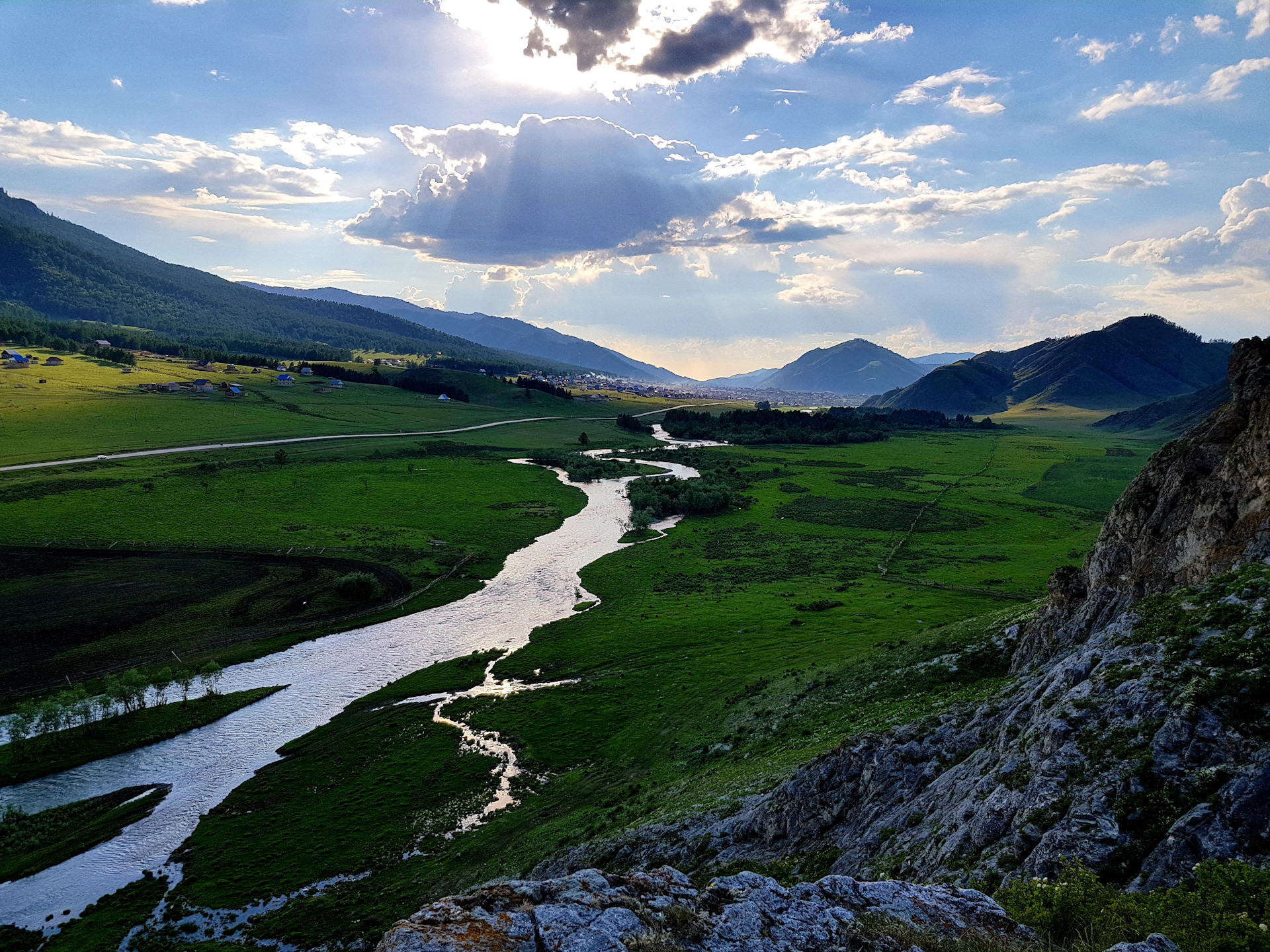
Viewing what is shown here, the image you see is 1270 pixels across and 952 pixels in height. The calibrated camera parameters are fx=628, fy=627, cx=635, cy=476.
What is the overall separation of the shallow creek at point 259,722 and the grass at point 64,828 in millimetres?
678

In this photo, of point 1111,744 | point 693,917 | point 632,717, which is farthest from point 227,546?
point 1111,744

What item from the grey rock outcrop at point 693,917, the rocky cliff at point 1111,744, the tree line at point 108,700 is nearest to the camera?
the grey rock outcrop at point 693,917

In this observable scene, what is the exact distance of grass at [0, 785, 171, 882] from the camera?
1547 inches

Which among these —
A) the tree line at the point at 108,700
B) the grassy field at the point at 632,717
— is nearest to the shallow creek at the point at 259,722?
the grassy field at the point at 632,717

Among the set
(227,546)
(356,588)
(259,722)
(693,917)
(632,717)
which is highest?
(693,917)

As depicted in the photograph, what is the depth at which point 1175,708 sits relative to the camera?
17547mm

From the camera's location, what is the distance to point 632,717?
183ft

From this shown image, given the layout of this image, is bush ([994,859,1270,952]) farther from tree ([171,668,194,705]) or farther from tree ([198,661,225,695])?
tree ([171,668,194,705])

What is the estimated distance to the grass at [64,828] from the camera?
3928 centimetres

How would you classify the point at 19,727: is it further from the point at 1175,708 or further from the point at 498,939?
the point at 1175,708

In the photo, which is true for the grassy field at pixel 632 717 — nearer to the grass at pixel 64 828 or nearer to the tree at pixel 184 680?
the grass at pixel 64 828

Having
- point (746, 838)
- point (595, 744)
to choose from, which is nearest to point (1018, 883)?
point (746, 838)

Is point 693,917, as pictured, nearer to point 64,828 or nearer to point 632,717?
point 632,717

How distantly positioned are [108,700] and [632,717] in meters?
45.3
